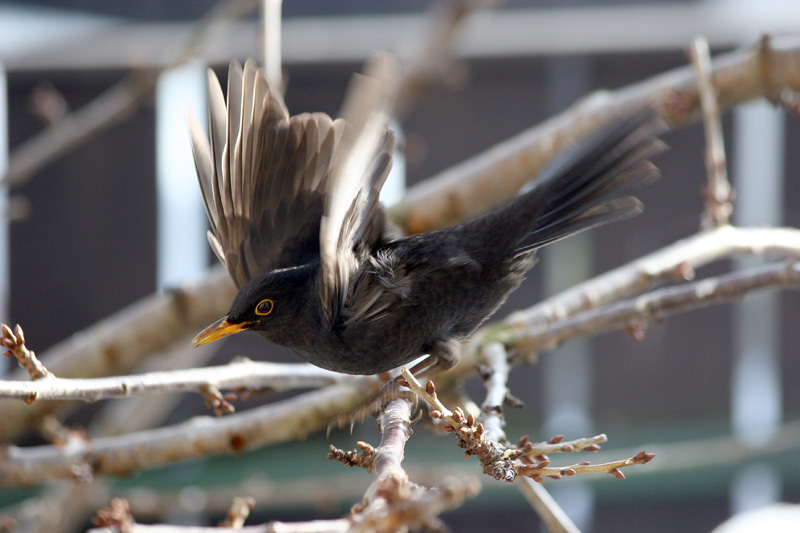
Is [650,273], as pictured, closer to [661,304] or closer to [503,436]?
[661,304]

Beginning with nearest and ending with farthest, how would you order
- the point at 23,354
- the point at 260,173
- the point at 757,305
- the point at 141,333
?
1. the point at 23,354
2. the point at 260,173
3. the point at 141,333
4. the point at 757,305

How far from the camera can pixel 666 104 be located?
2172 millimetres

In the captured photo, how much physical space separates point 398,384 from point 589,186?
0.68 meters

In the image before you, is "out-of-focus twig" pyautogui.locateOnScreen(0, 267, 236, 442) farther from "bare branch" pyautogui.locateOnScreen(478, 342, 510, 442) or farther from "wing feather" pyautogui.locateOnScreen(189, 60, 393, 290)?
"bare branch" pyautogui.locateOnScreen(478, 342, 510, 442)

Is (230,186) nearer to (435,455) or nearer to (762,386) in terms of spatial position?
(435,455)

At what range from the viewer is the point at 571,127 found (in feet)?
7.52

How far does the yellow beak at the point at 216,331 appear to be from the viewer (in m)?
1.53

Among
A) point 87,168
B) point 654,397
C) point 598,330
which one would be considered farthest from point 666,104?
point 87,168

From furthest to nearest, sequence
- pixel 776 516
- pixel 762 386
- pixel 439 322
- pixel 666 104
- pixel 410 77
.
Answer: pixel 762 386 → pixel 410 77 → pixel 666 104 → pixel 776 516 → pixel 439 322

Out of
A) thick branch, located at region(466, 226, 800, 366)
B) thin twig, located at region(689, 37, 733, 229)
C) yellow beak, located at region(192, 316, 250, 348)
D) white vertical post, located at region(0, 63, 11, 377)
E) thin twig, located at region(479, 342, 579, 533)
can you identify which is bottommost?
thin twig, located at region(479, 342, 579, 533)

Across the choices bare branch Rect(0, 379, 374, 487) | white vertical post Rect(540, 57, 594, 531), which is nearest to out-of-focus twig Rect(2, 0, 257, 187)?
bare branch Rect(0, 379, 374, 487)

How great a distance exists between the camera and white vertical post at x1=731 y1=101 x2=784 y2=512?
4.89 m

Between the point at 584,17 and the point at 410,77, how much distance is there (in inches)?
94.6

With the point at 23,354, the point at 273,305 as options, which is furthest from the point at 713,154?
the point at 23,354
